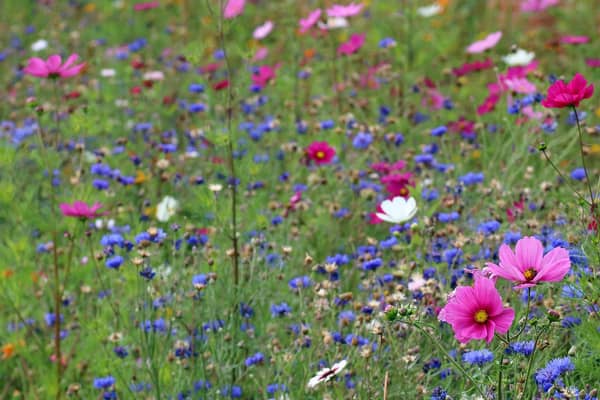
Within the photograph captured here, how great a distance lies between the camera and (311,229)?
9.87 feet

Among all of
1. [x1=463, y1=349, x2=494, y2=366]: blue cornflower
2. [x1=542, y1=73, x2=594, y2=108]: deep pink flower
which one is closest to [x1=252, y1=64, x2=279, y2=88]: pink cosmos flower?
[x1=542, y1=73, x2=594, y2=108]: deep pink flower

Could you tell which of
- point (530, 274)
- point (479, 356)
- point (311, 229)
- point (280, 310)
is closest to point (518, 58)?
point (311, 229)

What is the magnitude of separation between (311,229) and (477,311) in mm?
1515

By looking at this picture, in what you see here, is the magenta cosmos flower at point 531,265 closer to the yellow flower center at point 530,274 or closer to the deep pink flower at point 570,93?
the yellow flower center at point 530,274

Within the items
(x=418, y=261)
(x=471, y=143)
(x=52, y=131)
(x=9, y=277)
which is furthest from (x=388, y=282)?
(x=52, y=131)

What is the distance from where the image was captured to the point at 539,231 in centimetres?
245

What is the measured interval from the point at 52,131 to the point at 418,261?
2105 millimetres

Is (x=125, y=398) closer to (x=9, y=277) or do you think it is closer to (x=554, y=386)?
(x=9, y=277)

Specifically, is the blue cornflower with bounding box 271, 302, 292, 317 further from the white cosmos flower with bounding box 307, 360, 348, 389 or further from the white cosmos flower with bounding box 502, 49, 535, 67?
the white cosmos flower with bounding box 502, 49, 535, 67

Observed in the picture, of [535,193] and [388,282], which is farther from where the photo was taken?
[535,193]

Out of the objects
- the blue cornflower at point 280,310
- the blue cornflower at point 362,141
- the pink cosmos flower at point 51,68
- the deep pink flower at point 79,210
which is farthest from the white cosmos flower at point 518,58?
the deep pink flower at point 79,210

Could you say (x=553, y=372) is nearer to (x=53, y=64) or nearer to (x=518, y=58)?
(x=53, y=64)

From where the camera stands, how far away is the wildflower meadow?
1987mm

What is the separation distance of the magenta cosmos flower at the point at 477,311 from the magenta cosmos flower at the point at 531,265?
32 mm
